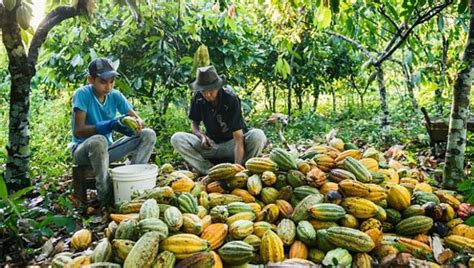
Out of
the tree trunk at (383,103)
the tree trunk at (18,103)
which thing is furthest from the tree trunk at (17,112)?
the tree trunk at (383,103)

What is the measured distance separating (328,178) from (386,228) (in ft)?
1.67

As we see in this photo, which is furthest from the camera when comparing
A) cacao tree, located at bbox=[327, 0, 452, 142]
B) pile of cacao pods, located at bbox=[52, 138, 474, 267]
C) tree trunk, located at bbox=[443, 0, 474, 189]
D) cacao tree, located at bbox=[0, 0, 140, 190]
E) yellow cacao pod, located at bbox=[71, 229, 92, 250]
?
cacao tree, located at bbox=[327, 0, 452, 142]

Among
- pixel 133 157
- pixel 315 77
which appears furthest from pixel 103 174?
pixel 315 77

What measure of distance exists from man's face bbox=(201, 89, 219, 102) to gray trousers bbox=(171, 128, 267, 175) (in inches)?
16.9

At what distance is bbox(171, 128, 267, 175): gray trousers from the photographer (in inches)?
151

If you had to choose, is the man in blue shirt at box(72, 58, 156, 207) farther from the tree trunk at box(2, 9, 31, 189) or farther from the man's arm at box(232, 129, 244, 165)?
the man's arm at box(232, 129, 244, 165)

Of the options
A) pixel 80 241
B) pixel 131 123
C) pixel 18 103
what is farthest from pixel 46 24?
pixel 80 241

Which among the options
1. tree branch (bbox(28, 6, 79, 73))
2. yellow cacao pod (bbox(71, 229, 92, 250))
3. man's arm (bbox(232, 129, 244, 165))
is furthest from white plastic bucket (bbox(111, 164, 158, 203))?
tree branch (bbox(28, 6, 79, 73))

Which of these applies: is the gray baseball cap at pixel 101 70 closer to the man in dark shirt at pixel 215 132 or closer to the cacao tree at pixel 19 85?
the cacao tree at pixel 19 85

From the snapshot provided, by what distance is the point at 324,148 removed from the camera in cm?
318

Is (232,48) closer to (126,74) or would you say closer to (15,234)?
(126,74)

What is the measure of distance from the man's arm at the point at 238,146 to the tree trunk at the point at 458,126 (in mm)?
1614

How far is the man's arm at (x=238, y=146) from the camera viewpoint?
143 inches

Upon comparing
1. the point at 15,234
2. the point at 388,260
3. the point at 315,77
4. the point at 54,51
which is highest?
the point at 54,51
